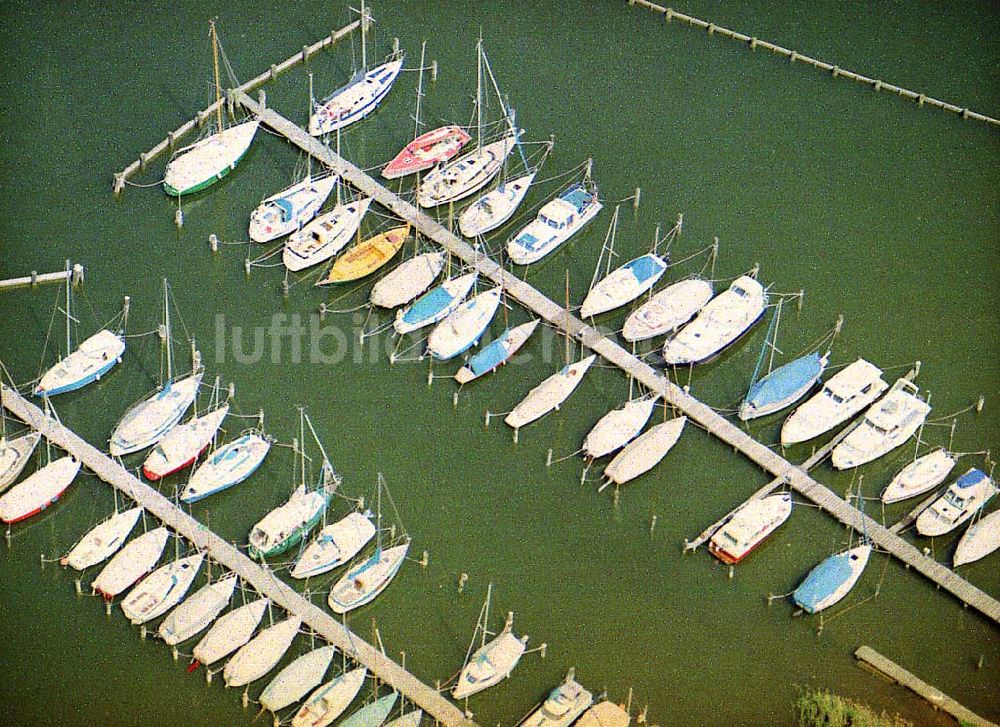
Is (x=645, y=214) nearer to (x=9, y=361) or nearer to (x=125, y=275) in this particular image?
(x=125, y=275)

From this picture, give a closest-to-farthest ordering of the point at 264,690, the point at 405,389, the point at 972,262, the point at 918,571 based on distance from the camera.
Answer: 1. the point at 264,690
2. the point at 918,571
3. the point at 405,389
4. the point at 972,262

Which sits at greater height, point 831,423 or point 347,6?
point 347,6

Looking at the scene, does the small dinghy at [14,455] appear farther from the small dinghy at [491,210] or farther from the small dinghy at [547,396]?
the small dinghy at [491,210]

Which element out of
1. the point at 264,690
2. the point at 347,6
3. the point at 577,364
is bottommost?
the point at 264,690

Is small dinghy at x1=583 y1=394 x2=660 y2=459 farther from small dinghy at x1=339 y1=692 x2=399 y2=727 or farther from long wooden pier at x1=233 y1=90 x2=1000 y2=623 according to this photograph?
small dinghy at x1=339 y1=692 x2=399 y2=727

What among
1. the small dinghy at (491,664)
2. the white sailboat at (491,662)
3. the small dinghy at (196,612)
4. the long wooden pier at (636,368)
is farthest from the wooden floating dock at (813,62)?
the small dinghy at (196,612)

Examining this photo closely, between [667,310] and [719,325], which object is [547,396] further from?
[719,325]

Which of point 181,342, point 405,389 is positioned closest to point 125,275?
point 181,342

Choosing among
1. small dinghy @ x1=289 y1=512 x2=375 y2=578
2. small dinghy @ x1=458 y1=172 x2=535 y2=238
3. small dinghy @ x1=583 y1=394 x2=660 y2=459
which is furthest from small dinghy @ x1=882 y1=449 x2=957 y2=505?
small dinghy @ x1=458 y1=172 x2=535 y2=238
